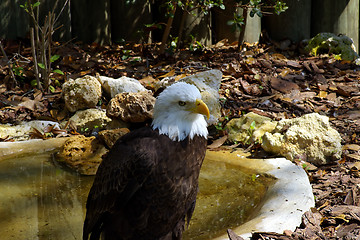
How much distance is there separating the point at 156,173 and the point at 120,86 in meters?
2.63

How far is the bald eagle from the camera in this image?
268 centimetres

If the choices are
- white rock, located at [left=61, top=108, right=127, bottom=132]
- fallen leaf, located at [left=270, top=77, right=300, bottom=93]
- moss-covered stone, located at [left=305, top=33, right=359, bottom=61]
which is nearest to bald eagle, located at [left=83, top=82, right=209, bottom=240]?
white rock, located at [left=61, top=108, right=127, bottom=132]

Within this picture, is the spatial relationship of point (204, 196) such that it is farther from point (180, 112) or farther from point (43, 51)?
point (43, 51)

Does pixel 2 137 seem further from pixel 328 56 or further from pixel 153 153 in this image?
pixel 328 56

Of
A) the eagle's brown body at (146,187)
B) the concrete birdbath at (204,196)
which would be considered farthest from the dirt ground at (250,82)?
the eagle's brown body at (146,187)

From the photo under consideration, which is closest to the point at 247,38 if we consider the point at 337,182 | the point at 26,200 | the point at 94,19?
the point at 94,19

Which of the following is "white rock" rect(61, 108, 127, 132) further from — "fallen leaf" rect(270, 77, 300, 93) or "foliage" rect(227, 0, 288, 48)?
"foliage" rect(227, 0, 288, 48)

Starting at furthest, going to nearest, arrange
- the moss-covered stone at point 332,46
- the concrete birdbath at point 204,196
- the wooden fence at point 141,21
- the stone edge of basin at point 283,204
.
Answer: the wooden fence at point 141,21, the moss-covered stone at point 332,46, the concrete birdbath at point 204,196, the stone edge of basin at point 283,204

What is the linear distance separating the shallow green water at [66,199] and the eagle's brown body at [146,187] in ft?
0.86

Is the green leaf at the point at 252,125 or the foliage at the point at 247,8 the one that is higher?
the foliage at the point at 247,8

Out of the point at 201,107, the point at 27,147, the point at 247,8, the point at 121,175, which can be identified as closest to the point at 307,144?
the point at 201,107

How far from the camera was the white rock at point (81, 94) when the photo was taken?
16.5 feet

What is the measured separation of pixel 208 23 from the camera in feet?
22.2

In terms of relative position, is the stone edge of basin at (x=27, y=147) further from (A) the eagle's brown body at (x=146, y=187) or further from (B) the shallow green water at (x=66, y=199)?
(A) the eagle's brown body at (x=146, y=187)
